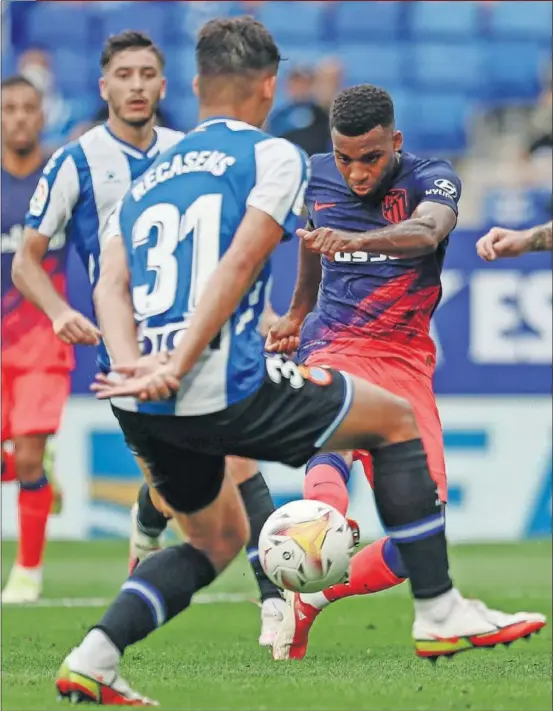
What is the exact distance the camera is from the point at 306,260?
650 cm

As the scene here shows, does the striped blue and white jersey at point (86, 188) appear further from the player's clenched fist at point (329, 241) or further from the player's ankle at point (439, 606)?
the player's ankle at point (439, 606)

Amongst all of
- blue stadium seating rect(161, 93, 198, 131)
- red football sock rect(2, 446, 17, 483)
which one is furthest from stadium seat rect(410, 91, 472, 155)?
red football sock rect(2, 446, 17, 483)

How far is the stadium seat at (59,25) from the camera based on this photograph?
16.5m

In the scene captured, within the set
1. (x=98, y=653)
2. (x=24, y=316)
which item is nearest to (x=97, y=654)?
(x=98, y=653)

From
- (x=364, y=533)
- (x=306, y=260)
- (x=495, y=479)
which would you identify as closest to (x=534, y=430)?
(x=495, y=479)

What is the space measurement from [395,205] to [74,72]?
Result: 10.8 meters

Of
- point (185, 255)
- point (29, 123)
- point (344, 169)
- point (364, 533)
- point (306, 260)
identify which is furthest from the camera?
point (364, 533)

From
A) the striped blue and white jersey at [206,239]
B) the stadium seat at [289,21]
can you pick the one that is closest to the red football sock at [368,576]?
the striped blue and white jersey at [206,239]

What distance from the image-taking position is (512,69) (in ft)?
57.4

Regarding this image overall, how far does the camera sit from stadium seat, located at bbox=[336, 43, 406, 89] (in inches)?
665

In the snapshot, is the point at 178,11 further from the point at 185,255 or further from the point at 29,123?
the point at 185,255

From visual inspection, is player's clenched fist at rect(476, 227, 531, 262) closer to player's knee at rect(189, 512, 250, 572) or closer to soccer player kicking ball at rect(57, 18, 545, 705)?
soccer player kicking ball at rect(57, 18, 545, 705)

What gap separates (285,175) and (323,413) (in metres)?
0.72

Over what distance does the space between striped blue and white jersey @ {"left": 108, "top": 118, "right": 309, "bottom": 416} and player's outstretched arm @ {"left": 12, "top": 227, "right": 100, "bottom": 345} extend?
97cm
